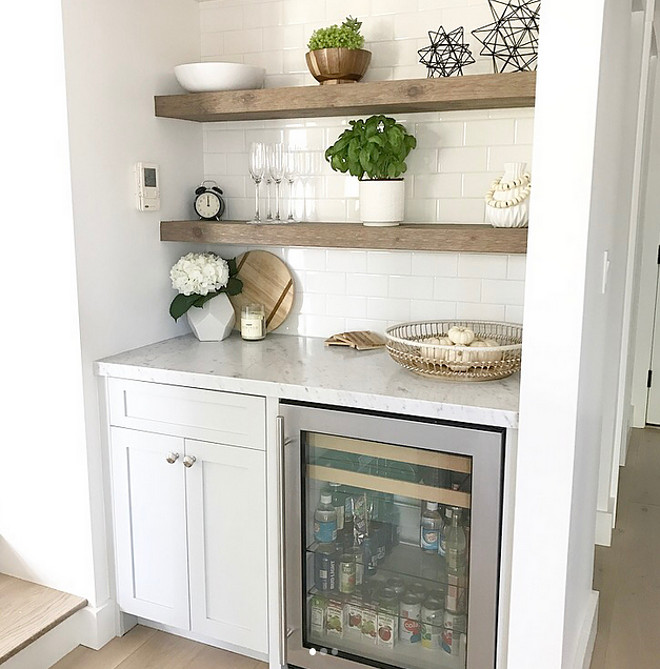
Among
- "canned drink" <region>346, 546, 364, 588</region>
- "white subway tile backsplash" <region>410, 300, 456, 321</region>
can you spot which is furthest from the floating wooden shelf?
"canned drink" <region>346, 546, 364, 588</region>

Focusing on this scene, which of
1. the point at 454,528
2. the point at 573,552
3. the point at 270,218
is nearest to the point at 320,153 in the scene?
the point at 270,218

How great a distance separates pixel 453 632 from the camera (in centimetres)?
214

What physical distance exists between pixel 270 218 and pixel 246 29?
0.71 meters

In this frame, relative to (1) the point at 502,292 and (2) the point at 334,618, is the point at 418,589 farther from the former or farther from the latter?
(1) the point at 502,292

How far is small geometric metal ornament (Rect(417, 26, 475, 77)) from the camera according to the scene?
2414mm

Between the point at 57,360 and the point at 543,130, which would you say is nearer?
the point at 543,130

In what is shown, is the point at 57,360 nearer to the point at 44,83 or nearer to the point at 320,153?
the point at 44,83

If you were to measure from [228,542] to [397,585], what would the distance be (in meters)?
0.54

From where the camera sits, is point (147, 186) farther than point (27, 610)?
Yes

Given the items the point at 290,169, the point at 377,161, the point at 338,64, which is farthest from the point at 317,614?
the point at 338,64

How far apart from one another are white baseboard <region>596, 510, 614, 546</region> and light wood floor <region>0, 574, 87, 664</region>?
211 centimetres

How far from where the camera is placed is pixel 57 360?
2463mm

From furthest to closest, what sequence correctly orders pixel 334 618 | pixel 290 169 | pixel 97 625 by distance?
pixel 290 169
pixel 97 625
pixel 334 618

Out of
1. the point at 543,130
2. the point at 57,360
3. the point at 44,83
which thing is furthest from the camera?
the point at 57,360
